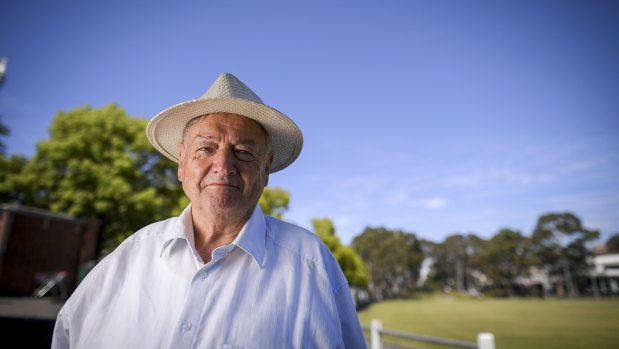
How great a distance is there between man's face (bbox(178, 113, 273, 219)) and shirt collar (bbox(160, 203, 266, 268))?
3.0 inches

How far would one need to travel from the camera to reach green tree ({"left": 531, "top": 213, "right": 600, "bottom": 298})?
5450cm

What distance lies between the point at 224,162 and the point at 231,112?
0.32m

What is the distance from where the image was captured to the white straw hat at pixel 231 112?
1.60 meters

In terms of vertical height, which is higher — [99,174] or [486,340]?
[99,174]

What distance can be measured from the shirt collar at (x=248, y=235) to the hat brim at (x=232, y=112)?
1.70 ft

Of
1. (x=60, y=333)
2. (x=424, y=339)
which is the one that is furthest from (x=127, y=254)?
(x=424, y=339)

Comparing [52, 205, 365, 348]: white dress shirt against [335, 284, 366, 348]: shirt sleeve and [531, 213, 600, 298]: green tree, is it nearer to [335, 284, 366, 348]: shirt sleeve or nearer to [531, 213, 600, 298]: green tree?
[335, 284, 366, 348]: shirt sleeve

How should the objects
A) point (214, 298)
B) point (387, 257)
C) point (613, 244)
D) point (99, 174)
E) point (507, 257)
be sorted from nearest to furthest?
point (214, 298)
point (99, 174)
point (507, 257)
point (387, 257)
point (613, 244)

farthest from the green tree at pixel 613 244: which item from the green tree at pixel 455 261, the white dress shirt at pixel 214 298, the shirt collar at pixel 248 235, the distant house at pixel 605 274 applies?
the shirt collar at pixel 248 235

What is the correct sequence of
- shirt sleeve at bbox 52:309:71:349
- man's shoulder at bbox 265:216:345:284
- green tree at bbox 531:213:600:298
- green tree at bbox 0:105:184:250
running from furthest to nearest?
green tree at bbox 531:213:600:298, green tree at bbox 0:105:184:250, man's shoulder at bbox 265:216:345:284, shirt sleeve at bbox 52:309:71:349

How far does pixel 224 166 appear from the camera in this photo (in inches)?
59.2

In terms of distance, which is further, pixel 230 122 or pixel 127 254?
pixel 230 122

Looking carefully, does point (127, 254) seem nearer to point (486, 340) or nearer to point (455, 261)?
point (486, 340)

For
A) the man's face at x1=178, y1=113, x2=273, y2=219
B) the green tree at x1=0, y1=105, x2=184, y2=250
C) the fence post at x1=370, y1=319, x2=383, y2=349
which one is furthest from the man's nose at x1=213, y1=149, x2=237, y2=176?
the green tree at x1=0, y1=105, x2=184, y2=250
